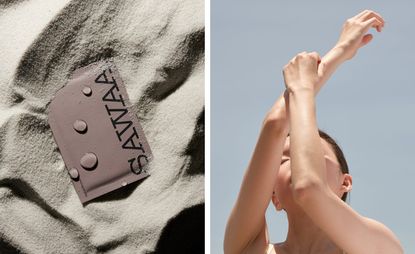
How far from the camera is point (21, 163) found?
1645 mm

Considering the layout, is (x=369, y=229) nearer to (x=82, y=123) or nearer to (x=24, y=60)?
(x=82, y=123)

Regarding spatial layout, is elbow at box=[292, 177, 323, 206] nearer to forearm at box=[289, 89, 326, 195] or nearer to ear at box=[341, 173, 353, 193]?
forearm at box=[289, 89, 326, 195]

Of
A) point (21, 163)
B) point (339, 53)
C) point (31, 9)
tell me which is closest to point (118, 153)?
point (21, 163)

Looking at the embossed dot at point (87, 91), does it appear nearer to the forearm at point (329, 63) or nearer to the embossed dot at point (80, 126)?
the embossed dot at point (80, 126)

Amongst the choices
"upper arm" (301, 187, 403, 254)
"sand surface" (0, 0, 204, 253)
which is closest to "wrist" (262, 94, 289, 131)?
"upper arm" (301, 187, 403, 254)

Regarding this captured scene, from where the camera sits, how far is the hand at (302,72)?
35.9 inches

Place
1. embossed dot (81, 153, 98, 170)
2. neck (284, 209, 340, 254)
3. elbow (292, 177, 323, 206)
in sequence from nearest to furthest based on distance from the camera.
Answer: elbow (292, 177, 323, 206)
neck (284, 209, 340, 254)
embossed dot (81, 153, 98, 170)

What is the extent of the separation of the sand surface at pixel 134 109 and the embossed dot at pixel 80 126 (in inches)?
2.6

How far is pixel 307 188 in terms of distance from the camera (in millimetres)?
852

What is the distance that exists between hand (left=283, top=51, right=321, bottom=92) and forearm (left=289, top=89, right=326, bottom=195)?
0.14 ft

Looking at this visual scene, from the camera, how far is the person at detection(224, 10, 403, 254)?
86cm

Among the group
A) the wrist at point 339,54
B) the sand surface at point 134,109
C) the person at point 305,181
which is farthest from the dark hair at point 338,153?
the sand surface at point 134,109

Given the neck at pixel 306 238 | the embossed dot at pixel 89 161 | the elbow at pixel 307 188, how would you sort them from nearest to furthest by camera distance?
1. the elbow at pixel 307 188
2. the neck at pixel 306 238
3. the embossed dot at pixel 89 161

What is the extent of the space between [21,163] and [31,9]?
0.37 meters
